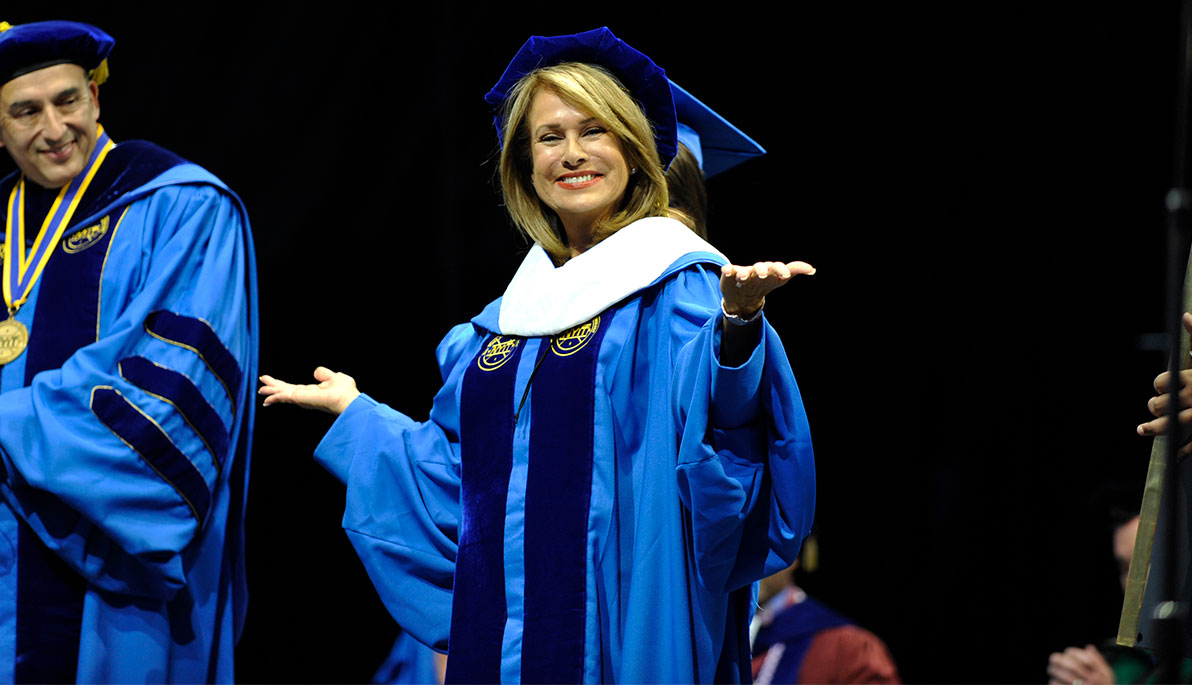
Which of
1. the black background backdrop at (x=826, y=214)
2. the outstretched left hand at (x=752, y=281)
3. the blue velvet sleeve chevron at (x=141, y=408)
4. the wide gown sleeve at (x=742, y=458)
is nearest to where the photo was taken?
the outstretched left hand at (x=752, y=281)

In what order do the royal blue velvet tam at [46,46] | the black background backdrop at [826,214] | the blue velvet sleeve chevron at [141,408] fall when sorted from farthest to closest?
the black background backdrop at [826,214]
the royal blue velvet tam at [46,46]
the blue velvet sleeve chevron at [141,408]

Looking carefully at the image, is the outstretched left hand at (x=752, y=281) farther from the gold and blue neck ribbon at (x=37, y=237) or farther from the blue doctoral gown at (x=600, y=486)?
the gold and blue neck ribbon at (x=37, y=237)

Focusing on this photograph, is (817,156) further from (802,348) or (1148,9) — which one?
(1148,9)

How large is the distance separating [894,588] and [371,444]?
316 centimetres

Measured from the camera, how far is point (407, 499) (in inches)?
111

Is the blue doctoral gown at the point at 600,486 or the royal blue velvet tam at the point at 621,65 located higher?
the royal blue velvet tam at the point at 621,65

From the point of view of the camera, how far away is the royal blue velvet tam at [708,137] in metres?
3.23

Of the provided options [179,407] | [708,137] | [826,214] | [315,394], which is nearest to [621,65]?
[708,137]

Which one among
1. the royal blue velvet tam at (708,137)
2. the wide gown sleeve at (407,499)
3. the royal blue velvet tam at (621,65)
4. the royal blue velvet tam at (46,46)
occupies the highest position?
the royal blue velvet tam at (46,46)

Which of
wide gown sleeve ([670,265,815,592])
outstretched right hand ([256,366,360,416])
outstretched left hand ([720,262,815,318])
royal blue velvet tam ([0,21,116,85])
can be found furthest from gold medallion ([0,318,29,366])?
outstretched left hand ([720,262,815,318])

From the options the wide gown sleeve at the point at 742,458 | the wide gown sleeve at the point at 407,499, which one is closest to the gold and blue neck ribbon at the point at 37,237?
the wide gown sleeve at the point at 407,499

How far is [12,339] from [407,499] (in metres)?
1.20

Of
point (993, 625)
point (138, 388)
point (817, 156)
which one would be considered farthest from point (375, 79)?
point (993, 625)

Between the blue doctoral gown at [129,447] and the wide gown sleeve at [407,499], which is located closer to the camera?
→ the wide gown sleeve at [407,499]
